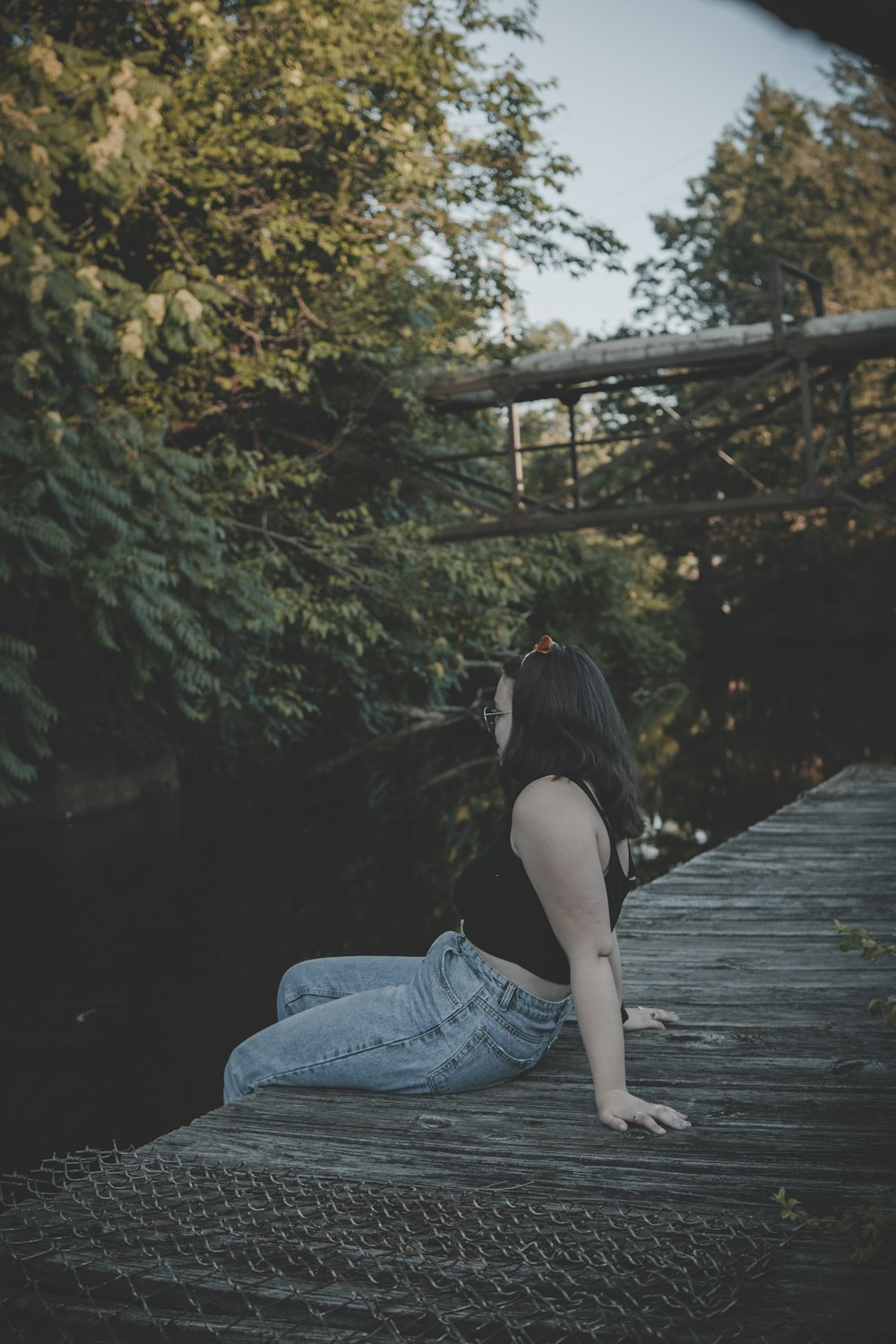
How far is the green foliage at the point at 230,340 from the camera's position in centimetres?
1028

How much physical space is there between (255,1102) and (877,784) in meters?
8.91

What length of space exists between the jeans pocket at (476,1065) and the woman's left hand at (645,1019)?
0.66 m

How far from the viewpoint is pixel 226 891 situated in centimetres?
1160

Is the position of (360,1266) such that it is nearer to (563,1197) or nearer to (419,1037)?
(563,1197)

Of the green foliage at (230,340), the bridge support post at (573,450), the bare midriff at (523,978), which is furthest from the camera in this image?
the bridge support post at (573,450)

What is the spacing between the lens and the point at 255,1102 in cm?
354

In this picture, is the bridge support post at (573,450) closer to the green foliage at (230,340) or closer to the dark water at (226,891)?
the green foliage at (230,340)

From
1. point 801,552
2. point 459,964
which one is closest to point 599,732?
point 459,964

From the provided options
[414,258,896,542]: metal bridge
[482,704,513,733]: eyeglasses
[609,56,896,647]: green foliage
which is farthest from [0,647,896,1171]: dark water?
[609,56,896,647]: green foliage

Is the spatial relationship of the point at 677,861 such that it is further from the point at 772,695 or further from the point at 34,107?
the point at 772,695

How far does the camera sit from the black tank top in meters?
3.24

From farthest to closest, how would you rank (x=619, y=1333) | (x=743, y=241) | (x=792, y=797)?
(x=743, y=241)
(x=792, y=797)
(x=619, y=1333)

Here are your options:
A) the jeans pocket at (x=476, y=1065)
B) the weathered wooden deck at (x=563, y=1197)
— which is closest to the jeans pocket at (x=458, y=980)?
the jeans pocket at (x=476, y=1065)

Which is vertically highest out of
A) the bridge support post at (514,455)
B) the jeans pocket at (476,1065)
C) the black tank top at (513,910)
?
the bridge support post at (514,455)
